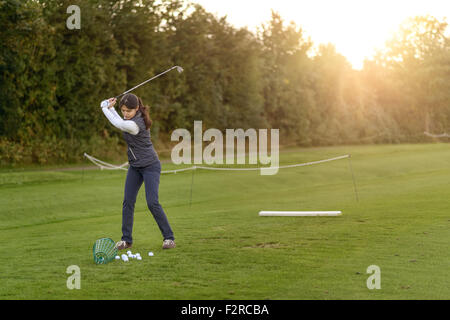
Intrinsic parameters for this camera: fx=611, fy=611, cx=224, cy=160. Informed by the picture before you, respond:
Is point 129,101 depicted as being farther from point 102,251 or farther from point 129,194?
point 102,251

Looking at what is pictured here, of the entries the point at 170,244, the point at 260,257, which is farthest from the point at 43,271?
the point at 260,257

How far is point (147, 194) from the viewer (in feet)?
30.0

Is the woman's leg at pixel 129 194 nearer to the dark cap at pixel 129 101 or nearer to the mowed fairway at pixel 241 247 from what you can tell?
the mowed fairway at pixel 241 247

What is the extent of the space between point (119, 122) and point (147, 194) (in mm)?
1235

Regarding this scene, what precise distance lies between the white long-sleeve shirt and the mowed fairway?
1875 millimetres

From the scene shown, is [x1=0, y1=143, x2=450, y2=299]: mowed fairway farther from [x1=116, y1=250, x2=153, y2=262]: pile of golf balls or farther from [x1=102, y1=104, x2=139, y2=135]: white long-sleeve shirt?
[x1=102, y1=104, x2=139, y2=135]: white long-sleeve shirt

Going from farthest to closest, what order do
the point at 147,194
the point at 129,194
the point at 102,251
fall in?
the point at 129,194 < the point at 147,194 < the point at 102,251

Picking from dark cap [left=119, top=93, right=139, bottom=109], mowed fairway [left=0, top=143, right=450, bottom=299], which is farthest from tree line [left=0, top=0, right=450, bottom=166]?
dark cap [left=119, top=93, right=139, bottom=109]

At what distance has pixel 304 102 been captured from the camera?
176 feet

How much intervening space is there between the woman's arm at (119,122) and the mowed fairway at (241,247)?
188 cm

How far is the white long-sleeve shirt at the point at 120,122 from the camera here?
8.59 m

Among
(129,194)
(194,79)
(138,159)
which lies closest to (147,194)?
(129,194)

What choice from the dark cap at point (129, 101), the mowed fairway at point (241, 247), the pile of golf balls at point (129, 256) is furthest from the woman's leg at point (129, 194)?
the dark cap at point (129, 101)

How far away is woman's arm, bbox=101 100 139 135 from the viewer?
859 centimetres
